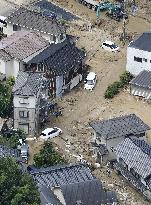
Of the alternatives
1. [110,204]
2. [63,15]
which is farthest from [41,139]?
[63,15]

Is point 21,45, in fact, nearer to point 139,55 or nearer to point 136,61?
point 136,61

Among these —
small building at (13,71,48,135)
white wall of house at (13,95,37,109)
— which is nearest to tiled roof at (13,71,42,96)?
small building at (13,71,48,135)

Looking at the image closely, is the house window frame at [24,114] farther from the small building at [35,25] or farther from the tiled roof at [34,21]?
the tiled roof at [34,21]

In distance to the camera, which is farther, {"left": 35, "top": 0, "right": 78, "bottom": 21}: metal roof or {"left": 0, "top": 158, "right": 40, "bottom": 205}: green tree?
{"left": 35, "top": 0, "right": 78, "bottom": 21}: metal roof

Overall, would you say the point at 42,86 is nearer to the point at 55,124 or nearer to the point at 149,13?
the point at 55,124

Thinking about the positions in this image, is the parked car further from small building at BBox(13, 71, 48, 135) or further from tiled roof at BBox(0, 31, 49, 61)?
small building at BBox(13, 71, 48, 135)

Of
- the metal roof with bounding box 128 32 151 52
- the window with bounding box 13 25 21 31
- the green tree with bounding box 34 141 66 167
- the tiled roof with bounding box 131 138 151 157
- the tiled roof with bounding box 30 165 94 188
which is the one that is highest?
the metal roof with bounding box 128 32 151 52
